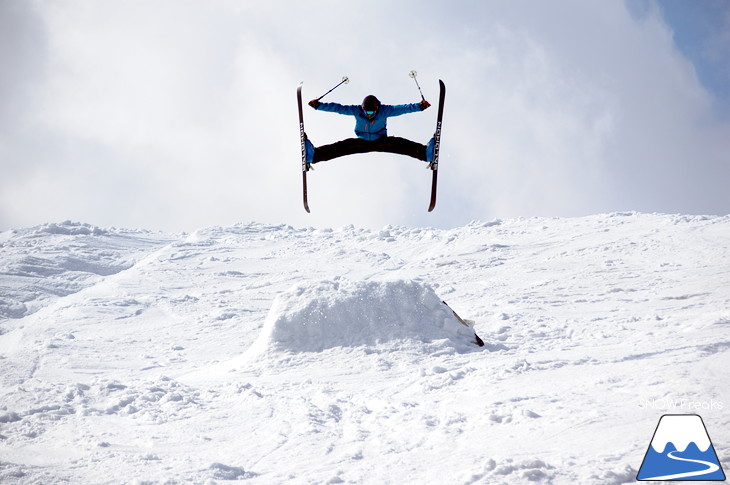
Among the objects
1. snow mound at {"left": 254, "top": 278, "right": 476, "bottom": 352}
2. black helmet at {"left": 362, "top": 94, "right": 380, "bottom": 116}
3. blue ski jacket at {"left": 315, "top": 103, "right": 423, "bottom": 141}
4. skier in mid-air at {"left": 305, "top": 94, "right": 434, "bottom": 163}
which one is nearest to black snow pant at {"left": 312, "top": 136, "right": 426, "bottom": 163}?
skier in mid-air at {"left": 305, "top": 94, "right": 434, "bottom": 163}

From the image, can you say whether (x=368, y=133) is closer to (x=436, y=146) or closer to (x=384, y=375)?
(x=436, y=146)

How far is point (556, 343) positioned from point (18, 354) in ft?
54.5

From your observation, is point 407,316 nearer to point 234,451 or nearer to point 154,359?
point 234,451

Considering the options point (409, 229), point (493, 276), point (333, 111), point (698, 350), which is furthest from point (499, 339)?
point (409, 229)

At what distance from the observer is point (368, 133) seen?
1130 cm

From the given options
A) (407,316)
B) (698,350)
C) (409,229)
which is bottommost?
(698,350)

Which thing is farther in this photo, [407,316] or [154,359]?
[154,359]

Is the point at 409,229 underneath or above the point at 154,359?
above

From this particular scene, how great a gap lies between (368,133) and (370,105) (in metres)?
0.56

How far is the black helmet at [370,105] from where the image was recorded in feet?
35.9

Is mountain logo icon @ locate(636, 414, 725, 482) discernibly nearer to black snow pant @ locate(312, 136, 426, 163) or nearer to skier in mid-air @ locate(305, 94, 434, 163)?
black snow pant @ locate(312, 136, 426, 163)

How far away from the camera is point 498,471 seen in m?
7.65

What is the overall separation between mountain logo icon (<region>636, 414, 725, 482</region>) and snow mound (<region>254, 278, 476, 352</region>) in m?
7.00

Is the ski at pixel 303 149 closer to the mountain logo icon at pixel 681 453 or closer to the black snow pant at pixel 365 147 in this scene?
the black snow pant at pixel 365 147
